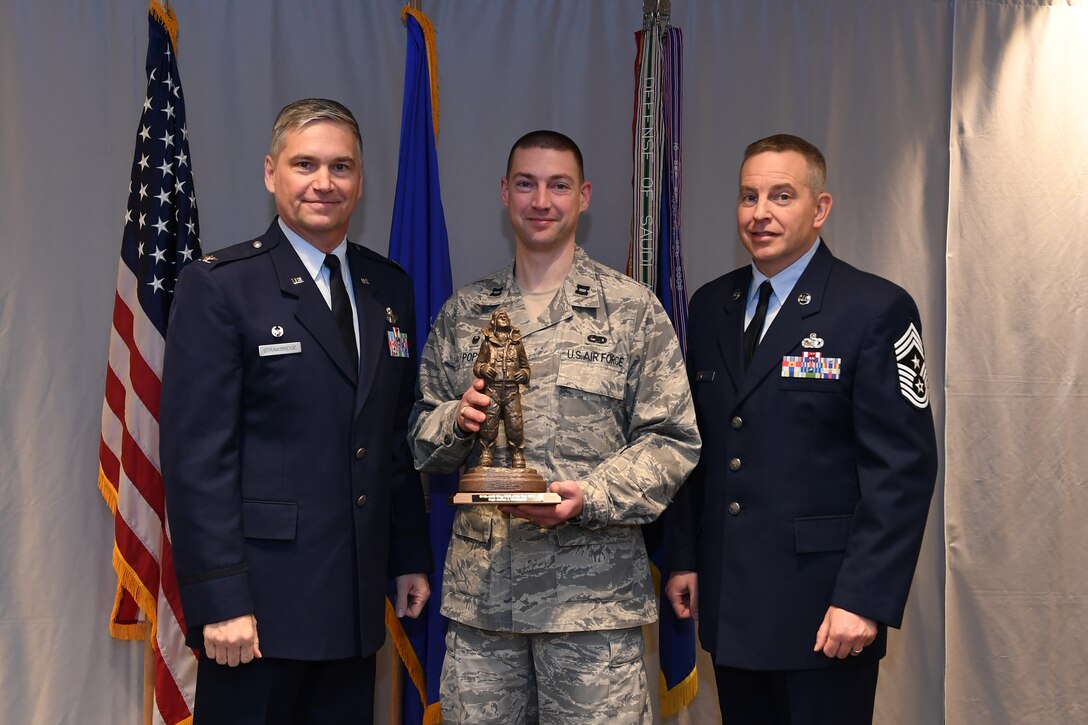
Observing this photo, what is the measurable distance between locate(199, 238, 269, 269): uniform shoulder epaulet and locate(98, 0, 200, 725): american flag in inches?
32.8

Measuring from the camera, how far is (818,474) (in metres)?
2.40

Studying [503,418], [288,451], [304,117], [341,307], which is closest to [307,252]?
[341,307]

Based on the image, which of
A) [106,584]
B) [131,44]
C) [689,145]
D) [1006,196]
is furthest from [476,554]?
[1006,196]

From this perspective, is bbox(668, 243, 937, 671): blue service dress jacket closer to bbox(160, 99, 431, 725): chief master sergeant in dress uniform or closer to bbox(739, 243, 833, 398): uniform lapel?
bbox(739, 243, 833, 398): uniform lapel

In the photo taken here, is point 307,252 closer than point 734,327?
Yes

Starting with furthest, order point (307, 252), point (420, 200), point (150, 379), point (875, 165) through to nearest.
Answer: point (875, 165)
point (420, 200)
point (150, 379)
point (307, 252)

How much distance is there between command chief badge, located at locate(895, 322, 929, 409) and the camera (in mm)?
2330

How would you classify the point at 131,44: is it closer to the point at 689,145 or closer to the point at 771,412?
the point at 689,145

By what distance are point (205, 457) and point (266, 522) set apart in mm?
211

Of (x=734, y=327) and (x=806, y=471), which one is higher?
(x=734, y=327)

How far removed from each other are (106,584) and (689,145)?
2.74m

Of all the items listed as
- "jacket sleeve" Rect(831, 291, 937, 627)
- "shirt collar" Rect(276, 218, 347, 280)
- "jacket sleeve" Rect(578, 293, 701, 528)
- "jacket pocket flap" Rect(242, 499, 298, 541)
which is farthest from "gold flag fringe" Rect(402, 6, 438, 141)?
"jacket sleeve" Rect(831, 291, 937, 627)

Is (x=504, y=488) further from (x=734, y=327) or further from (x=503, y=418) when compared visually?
(x=734, y=327)

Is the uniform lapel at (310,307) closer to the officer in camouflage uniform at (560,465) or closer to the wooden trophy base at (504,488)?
the officer in camouflage uniform at (560,465)
